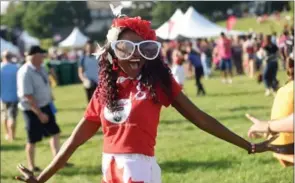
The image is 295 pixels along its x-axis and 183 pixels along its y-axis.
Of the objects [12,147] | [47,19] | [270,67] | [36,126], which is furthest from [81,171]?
[47,19]

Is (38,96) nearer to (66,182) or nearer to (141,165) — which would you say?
(66,182)

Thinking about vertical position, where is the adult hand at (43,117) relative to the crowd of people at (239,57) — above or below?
above

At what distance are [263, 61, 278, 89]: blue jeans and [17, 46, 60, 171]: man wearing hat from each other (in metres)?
9.27

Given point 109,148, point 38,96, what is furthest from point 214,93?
point 109,148

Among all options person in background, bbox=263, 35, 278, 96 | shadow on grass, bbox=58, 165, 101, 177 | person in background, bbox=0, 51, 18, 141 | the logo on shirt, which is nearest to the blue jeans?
person in background, bbox=263, 35, 278, 96

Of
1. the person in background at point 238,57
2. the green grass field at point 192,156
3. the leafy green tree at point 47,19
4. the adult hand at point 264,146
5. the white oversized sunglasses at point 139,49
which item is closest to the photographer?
the white oversized sunglasses at point 139,49

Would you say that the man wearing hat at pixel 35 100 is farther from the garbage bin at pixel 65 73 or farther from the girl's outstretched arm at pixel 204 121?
the garbage bin at pixel 65 73

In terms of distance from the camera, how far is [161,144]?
1074 centimetres

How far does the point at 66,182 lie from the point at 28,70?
1.66m

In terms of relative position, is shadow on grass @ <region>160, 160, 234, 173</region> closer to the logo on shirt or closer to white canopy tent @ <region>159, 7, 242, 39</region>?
the logo on shirt

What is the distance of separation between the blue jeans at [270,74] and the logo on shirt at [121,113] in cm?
1371

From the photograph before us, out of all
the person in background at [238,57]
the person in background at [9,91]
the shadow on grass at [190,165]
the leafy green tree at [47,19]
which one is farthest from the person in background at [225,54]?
the leafy green tree at [47,19]

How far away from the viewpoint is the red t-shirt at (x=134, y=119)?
4.08 meters

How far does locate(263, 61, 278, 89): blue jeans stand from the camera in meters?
17.5
